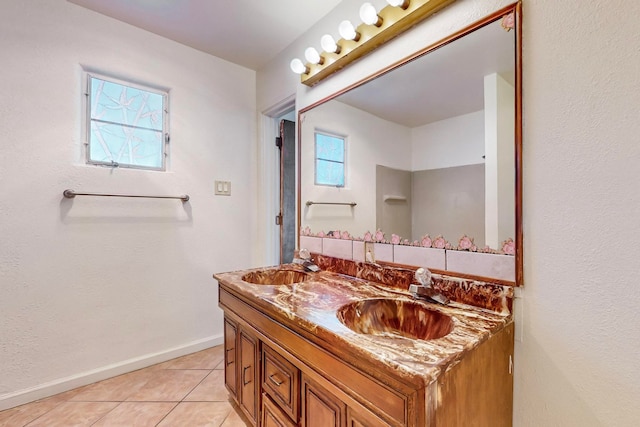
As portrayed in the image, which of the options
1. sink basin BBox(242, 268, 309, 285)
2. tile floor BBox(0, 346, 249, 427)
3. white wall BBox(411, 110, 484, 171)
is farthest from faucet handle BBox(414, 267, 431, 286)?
tile floor BBox(0, 346, 249, 427)

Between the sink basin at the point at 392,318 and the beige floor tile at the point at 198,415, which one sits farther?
the beige floor tile at the point at 198,415

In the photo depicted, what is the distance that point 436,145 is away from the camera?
3.98ft

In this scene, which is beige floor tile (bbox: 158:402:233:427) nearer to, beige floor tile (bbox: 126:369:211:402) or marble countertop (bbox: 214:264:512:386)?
beige floor tile (bbox: 126:369:211:402)

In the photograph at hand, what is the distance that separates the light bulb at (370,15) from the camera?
127 centimetres

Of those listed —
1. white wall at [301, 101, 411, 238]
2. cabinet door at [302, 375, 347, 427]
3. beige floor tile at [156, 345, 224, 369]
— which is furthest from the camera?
beige floor tile at [156, 345, 224, 369]

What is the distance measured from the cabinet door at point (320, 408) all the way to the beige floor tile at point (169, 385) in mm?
1098

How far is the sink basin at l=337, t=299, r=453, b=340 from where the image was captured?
999 millimetres

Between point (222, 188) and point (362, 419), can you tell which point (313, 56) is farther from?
point (362, 419)

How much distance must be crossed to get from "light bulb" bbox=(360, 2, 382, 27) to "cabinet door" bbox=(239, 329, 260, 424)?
1.51 meters

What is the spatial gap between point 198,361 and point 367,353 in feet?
6.00

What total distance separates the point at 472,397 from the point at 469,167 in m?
0.77

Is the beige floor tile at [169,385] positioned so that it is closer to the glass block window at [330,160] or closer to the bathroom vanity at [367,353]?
the bathroom vanity at [367,353]

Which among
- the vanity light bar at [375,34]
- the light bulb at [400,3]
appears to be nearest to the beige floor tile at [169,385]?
the vanity light bar at [375,34]

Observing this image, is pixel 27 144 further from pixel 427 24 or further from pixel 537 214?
pixel 537 214
